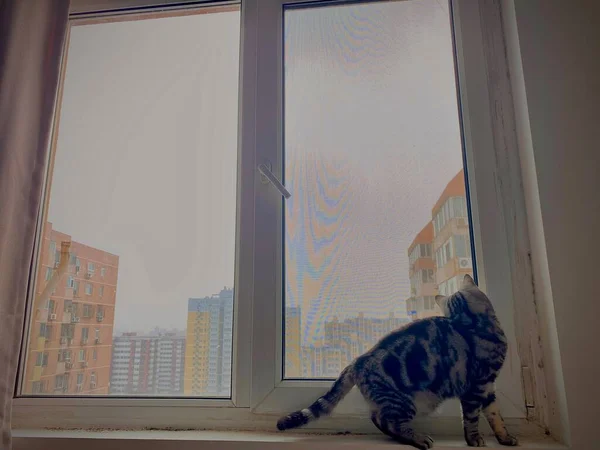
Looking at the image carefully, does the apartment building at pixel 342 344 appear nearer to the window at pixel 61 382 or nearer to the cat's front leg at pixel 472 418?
the cat's front leg at pixel 472 418

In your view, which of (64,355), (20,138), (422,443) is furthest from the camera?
(64,355)

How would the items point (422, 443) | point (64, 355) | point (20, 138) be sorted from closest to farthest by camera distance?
point (422, 443)
point (20, 138)
point (64, 355)

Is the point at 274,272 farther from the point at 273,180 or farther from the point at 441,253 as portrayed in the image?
the point at 441,253

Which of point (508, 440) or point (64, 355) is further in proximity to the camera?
point (64, 355)

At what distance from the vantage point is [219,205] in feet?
3.72

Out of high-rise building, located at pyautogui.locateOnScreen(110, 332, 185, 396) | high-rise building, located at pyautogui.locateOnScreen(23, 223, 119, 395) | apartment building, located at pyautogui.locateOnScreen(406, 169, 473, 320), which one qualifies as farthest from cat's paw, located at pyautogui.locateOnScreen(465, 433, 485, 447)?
high-rise building, located at pyautogui.locateOnScreen(23, 223, 119, 395)

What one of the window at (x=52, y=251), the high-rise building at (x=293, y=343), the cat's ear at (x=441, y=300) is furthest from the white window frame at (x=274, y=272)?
the window at (x=52, y=251)

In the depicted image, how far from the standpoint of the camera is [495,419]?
84 centimetres

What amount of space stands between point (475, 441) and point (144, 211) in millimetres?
924

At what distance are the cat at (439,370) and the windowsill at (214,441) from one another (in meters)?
0.04

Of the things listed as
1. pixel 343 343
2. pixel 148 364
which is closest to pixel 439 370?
pixel 343 343

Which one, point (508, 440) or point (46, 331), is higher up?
point (46, 331)

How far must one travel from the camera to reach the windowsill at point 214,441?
834mm

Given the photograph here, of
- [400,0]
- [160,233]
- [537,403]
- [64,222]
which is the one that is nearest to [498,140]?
[400,0]
